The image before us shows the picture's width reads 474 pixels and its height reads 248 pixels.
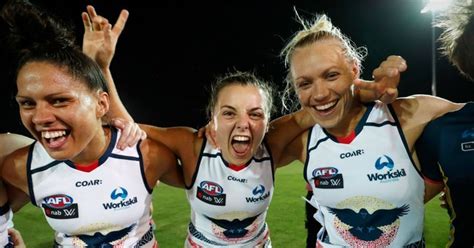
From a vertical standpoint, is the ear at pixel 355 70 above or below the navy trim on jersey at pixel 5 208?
above

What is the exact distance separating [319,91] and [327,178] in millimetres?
428

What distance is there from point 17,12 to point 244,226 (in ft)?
5.08

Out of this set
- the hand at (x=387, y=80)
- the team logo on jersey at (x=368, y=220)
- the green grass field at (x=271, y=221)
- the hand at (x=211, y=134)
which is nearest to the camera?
the hand at (x=387, y=80)

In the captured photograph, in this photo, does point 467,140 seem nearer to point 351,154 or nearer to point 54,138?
point 351,154

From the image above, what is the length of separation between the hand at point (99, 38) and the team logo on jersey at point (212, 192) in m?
0.82

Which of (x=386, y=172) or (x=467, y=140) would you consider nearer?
(x=467, y=140)

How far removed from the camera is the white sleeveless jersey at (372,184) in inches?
78.7

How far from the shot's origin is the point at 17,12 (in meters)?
2.04

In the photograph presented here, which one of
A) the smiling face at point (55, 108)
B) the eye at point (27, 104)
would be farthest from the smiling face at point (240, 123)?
the eye at point (27, 104)

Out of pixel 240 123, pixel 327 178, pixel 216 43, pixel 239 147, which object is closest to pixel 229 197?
pixel 239 147

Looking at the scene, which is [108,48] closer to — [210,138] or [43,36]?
[43,36]

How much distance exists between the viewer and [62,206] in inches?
80.7

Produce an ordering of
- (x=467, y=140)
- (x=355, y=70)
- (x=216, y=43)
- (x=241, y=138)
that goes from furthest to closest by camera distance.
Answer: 1. (x=216, y=43)
2. (x=241, y=138)
3. (x=355, y=70)
4. (x=467, y=140)

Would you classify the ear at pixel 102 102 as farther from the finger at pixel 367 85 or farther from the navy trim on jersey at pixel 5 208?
the finger at pixel 367 85
